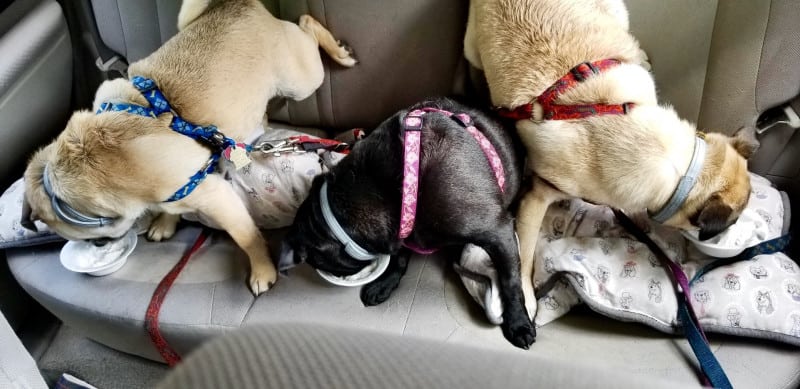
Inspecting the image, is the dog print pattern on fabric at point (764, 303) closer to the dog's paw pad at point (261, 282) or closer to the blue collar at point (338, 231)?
the blue collar at point (338, 231)

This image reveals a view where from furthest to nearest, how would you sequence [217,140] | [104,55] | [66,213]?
[104,55]
[217,140]
[66,213]

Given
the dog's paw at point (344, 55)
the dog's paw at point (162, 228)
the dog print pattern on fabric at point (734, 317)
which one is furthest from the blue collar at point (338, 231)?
the dog print pattern on fabric at point (734, 317)

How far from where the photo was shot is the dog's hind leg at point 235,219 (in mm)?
1762

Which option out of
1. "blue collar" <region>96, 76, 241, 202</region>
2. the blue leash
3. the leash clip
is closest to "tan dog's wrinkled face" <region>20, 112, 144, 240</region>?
"blue collar" <region>96, 76, 241, 202</region>

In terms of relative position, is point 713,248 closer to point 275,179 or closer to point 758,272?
point 758,272

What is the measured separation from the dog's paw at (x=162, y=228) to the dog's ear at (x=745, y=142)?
195 cm

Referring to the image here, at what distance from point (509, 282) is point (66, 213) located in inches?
54.7

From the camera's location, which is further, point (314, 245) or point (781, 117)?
point (781, 117)

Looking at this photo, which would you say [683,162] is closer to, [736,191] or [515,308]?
[736,191]

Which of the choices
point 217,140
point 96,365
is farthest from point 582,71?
point 96,365

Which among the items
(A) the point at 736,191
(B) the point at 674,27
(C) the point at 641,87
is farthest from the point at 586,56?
(A) the point at 736,191

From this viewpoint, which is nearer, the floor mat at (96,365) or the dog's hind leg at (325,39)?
the dog's hind leg at (325,39)

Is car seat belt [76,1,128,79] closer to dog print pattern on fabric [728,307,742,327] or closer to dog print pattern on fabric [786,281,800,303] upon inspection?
dog print pattern on fabric [728,307,742,327]

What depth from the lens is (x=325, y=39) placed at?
6.44ft
